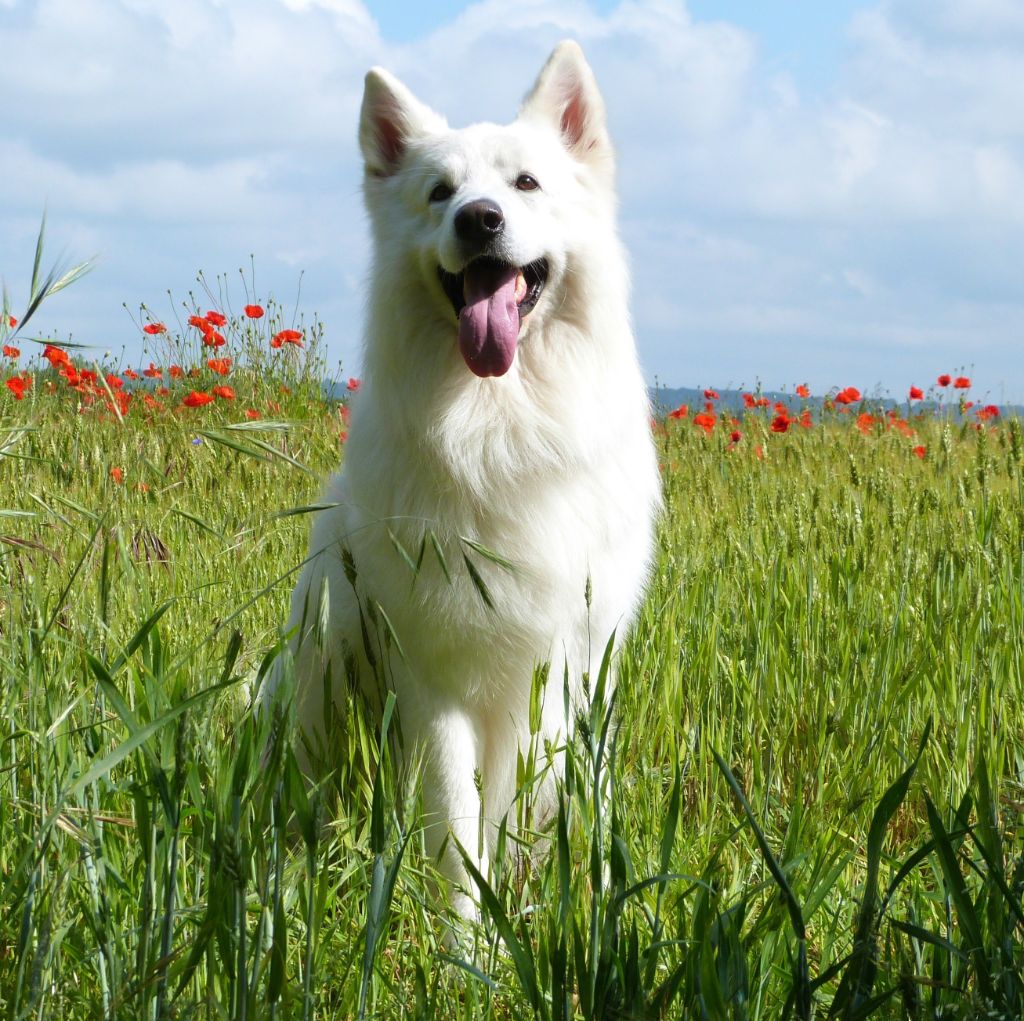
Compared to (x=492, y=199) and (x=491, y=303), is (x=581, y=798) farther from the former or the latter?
(x=492, y=199)

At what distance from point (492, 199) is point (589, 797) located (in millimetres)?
→ 1472

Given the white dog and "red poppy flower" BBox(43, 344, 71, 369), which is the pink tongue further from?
"red poppy flower" BBox(43, 344, 71, 369)

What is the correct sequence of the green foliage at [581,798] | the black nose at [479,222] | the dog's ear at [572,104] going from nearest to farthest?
the green foliage at [581,798], the black nose at [479,222], the dog's ear at [572,104]

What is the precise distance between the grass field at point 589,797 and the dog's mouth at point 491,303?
0.53 metres

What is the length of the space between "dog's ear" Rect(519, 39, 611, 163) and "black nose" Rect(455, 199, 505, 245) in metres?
0.54

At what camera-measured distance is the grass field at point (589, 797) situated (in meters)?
1.29

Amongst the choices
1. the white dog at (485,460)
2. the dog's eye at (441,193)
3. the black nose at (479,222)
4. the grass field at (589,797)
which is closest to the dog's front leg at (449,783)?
the white dog at (485,460)

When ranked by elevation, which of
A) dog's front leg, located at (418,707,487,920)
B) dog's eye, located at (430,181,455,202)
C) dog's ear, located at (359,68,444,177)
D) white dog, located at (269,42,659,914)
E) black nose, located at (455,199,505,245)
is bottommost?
dog's front leg, located at (418,707,487,920)

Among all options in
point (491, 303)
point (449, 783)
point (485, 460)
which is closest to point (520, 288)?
point (491, 303)

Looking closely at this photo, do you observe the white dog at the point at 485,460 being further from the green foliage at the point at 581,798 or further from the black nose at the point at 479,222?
the green foliage at the point at 581,798

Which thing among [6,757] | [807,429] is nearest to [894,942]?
[6,757]

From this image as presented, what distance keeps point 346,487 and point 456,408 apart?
0.34 meters

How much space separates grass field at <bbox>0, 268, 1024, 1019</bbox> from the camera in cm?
129

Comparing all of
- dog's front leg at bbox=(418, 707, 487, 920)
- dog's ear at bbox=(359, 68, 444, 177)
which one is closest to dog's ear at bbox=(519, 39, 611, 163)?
dog's ear at bbox=(359, 68, 444, 177)
